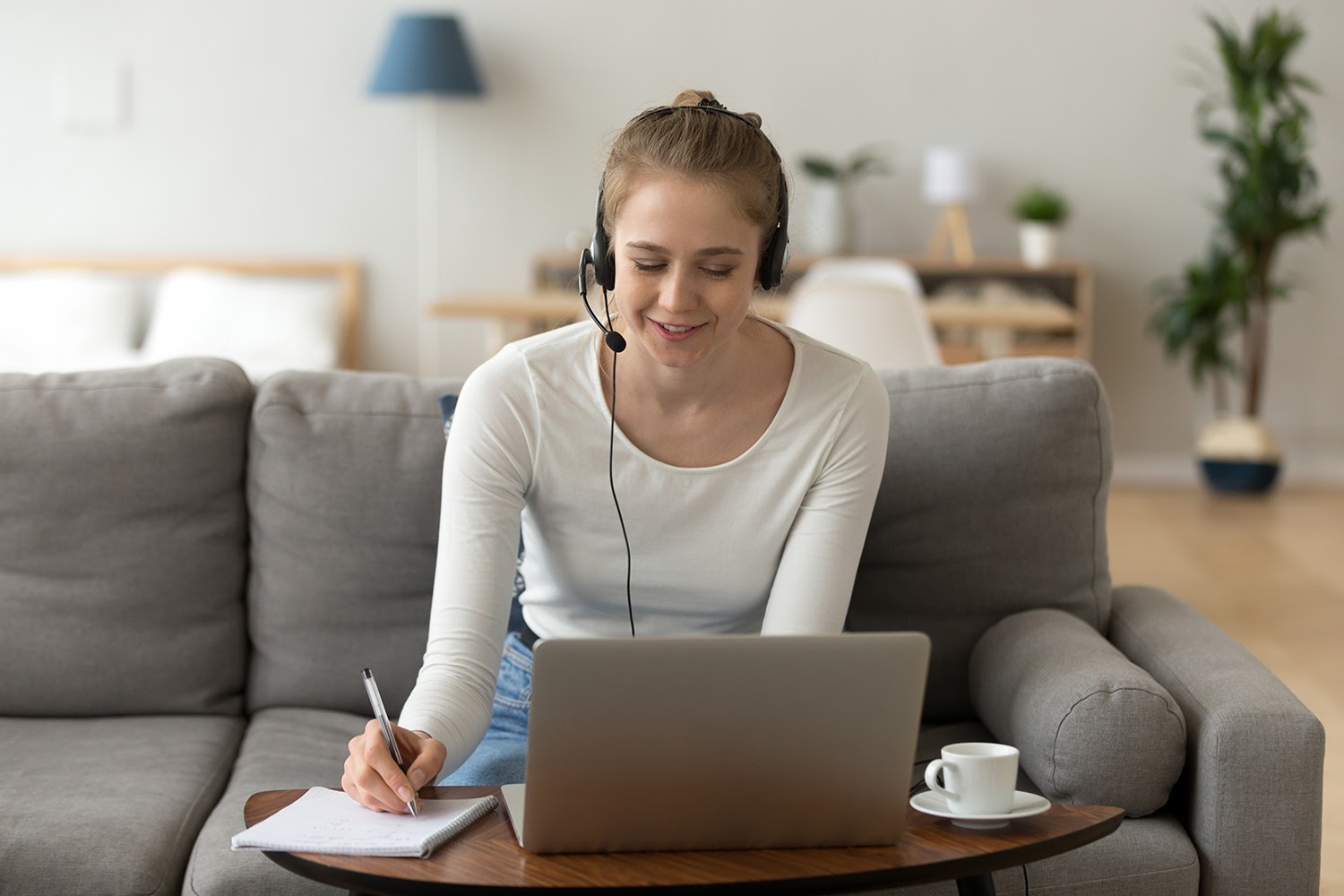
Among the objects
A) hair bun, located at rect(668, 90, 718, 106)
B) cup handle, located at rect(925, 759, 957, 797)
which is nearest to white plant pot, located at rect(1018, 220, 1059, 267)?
hair bun, located at rect(668, 90, 718, 106)

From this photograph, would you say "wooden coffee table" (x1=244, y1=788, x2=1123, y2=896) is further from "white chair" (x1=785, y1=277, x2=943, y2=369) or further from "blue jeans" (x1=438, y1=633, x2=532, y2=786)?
"white chair" (x1=785, y1=277, x2=943, y2=369)

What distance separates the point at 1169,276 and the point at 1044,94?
2.90ft

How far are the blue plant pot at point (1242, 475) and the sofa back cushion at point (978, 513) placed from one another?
3870 mm

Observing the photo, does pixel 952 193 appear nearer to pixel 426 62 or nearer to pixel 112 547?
pixel 426 62

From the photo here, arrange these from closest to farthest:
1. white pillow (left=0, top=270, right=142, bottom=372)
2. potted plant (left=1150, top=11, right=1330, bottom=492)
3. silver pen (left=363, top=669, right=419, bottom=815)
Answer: silver pen (left=363, top=669, right=419, bottom=815) → potted plant (left=1150, top=11, right=1330, bottom=492) → white pillow (left=0, top=270, right=142, bottom=372)

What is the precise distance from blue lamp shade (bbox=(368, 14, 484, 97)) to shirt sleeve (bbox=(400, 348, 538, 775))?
4118 mm

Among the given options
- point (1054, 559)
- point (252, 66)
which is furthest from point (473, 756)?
point (252, 66)

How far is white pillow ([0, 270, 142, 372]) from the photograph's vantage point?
17.5ft

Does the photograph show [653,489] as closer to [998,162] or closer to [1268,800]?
[1268,800]

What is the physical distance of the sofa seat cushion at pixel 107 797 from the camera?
1.50 meters

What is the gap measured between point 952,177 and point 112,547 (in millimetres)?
4159

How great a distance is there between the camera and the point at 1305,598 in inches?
156

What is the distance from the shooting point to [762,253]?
5.06 feet

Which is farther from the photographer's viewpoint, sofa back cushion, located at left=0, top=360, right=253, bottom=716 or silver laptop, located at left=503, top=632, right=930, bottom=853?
sofa back cushion, located at left=0, top=360, right=253, bottom=716
